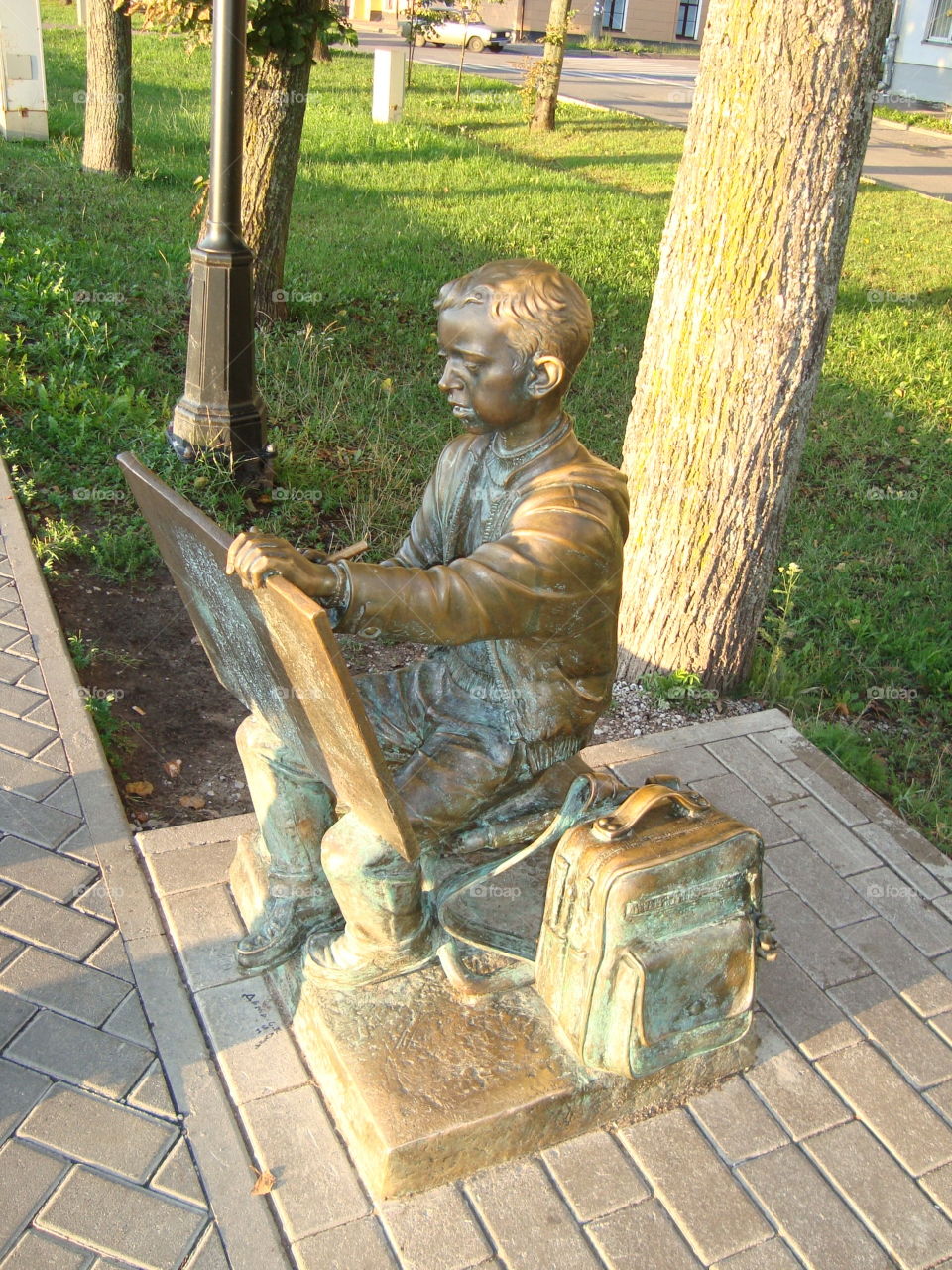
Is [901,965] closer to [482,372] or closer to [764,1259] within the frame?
[764,1259]

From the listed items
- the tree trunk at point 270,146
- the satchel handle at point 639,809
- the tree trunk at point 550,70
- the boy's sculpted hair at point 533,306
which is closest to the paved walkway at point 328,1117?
the satchel handle at point 639,809

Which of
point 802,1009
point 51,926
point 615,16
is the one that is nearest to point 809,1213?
point 802,1009

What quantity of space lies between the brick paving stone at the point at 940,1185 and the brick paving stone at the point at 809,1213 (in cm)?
22

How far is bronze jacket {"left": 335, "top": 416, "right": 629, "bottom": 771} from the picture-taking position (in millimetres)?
2301

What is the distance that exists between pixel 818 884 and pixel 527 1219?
5.29 feet

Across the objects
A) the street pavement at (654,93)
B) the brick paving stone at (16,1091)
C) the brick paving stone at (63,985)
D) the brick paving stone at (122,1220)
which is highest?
the street pavement at (654,93)

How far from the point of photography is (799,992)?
10.8ft

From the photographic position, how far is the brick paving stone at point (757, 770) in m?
4.16

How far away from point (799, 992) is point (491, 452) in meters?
1.83

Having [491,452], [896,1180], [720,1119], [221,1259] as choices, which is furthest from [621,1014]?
[491,452]

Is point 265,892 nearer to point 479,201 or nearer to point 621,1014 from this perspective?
point 621,1014

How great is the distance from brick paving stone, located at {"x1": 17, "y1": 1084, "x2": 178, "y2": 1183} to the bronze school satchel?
→ 0.82m

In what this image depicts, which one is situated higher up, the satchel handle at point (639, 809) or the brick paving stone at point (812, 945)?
the satchel handle at point (639, 809)

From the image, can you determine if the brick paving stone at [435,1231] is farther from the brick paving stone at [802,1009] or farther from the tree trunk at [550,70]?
the tree trunk at [550,70]
